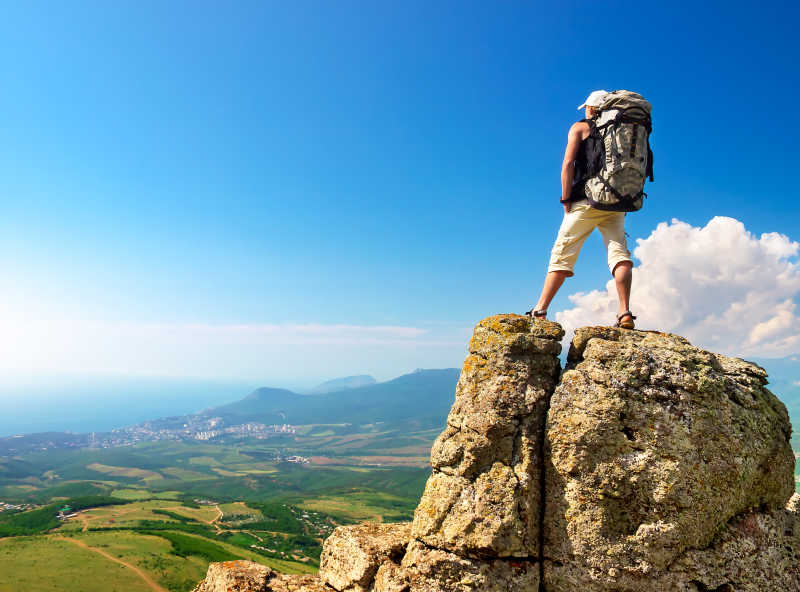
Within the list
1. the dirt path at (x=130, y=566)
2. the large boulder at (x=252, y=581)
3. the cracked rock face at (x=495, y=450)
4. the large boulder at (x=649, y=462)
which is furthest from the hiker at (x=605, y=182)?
the dirt path at (x=130, y=566)

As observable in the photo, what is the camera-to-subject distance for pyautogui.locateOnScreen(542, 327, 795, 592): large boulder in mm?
7223

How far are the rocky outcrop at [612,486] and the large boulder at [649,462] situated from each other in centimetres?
2

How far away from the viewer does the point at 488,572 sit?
7.43 m

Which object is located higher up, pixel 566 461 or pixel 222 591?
pixel 566 461

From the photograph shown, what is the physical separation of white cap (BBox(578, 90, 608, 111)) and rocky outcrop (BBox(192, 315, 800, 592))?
17.3 ft

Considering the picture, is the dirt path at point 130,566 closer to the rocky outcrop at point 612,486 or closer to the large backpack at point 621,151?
the rocky outcrop at point 612,486

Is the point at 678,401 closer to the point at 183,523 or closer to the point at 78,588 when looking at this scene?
the point at 78,588

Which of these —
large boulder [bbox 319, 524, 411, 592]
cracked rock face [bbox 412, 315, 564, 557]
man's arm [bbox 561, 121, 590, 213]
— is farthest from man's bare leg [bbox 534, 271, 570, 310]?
large boulder [bbox 319, 524, 411, 592]

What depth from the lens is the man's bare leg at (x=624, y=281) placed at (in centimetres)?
984

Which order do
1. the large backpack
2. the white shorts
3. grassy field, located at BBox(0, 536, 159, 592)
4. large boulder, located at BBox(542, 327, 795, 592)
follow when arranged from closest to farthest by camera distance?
large boulder, located at BBox(542, 327, 795, 592) → the large backpack → the white shorts → grassy field, located at BBox(0, 536, 159, 592)

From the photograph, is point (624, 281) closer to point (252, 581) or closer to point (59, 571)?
point (252, 581)

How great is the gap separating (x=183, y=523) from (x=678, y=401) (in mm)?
198623

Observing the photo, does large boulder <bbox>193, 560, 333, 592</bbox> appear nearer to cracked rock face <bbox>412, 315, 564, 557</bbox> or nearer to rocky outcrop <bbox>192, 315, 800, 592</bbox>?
rocky outcrop <bbox>192, 315, 800, 592</bbox>

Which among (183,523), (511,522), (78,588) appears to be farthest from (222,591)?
(183,523)
